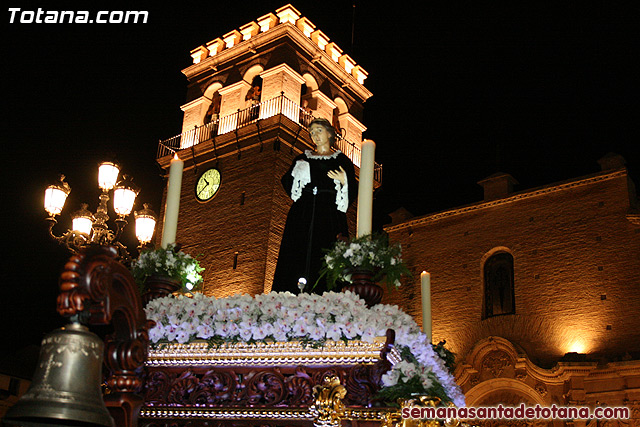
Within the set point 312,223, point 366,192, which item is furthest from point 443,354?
point 312,223

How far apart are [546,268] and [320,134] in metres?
14.5

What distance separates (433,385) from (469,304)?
1712 cm

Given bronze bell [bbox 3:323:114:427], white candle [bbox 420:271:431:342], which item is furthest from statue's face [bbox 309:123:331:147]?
bronze bell [bbox 3:323:114:427]

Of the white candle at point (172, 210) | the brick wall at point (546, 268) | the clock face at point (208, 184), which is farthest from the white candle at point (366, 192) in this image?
the clock face at point (208, 184)

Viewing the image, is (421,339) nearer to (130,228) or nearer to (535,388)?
(535,388)

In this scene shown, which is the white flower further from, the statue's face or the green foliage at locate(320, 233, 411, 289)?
the statue's face

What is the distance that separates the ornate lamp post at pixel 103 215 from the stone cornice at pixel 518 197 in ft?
39.5

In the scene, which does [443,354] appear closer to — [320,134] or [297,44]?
[320,134]

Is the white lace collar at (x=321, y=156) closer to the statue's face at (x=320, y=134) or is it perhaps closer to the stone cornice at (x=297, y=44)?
the statue's face at (x=320, y=134)

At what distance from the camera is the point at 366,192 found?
448 centimetres

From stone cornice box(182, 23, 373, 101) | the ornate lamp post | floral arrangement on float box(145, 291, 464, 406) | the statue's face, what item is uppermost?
stone cornice box(182, 23, 373, 101)

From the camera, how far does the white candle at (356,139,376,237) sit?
14.1 ft

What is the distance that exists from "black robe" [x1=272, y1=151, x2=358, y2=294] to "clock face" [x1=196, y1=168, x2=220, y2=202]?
17.8 meters

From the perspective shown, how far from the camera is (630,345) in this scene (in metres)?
16.7
